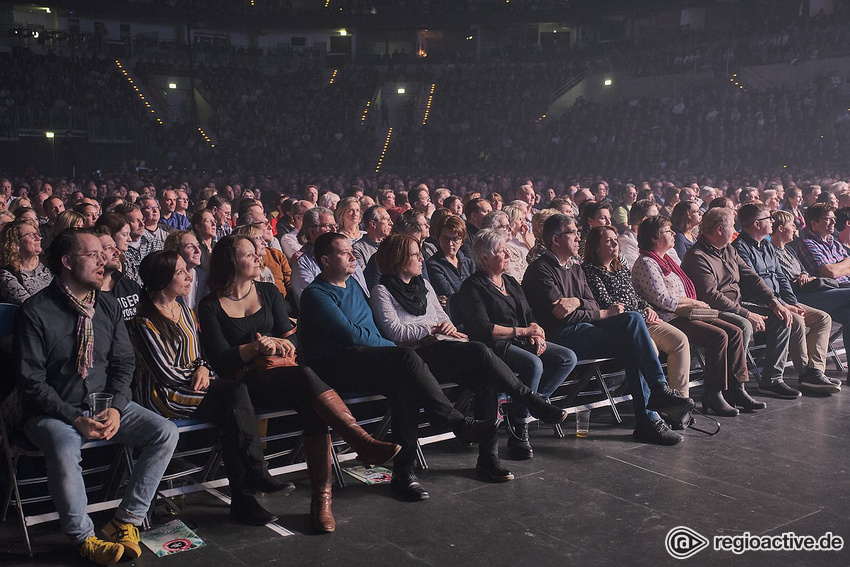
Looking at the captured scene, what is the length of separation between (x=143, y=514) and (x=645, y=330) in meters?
2.91

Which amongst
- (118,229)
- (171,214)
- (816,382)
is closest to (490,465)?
(118,229)

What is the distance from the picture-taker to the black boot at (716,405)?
5.30 m

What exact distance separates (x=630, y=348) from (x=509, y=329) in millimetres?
779

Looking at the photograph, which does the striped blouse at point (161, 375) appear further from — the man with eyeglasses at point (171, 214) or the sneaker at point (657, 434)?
the man with eyeglasses at point (171, 214)

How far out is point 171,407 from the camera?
3.66 metres

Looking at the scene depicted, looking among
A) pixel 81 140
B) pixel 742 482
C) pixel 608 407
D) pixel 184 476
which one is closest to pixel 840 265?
pixel 608 407

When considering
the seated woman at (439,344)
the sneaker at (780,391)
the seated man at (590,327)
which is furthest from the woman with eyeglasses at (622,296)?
the seated woman at (439,344)

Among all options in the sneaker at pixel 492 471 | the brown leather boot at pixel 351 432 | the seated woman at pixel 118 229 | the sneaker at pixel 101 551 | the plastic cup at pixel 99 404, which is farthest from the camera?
the seated woman at pixel 118 229

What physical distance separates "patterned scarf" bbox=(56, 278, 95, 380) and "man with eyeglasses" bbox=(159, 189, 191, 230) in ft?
17.1

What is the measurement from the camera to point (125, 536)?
328 centimetres

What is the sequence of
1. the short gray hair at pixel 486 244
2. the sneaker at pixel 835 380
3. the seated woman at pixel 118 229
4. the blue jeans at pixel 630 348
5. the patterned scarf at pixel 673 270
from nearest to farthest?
the short gray hair at pixel 486 244
the blue jeans at pixel 630 348
the seated woman at pixel 118 229
the patterned scarf at pixel 673 270
the sneaker at pixel 835 380

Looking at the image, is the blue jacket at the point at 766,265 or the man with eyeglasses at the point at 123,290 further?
the blue jacket at the point at 766,265

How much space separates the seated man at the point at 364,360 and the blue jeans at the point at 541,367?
68 cm

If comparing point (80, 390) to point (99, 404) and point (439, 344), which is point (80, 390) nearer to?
point (99, 404)
